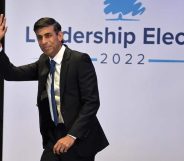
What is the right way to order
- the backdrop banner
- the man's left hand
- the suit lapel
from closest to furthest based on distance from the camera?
1. the man's left hand
2. the suit lapel
3. the backdrop banner

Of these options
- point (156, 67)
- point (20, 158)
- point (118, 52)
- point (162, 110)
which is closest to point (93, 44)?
point (118, 52)

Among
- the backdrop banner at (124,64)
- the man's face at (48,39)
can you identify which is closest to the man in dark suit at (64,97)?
the man's face at (48,39)

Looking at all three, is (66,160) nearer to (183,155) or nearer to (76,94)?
(76,94)

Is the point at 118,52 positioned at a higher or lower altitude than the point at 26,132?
higher

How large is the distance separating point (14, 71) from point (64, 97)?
0.40 metres

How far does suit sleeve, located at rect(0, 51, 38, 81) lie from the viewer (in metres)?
2.86

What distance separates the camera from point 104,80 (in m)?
4.19

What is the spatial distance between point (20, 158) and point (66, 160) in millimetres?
1539

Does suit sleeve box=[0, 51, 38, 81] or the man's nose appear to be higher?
the man's nose

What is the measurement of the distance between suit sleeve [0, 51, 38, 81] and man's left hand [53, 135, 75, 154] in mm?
530

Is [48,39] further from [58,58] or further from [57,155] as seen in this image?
[57,155]

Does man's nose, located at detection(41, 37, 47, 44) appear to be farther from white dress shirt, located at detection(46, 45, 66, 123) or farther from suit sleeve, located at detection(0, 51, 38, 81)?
suit sleeve, located at detection(0, 51, 38, 81)

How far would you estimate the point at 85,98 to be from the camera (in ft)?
9.04

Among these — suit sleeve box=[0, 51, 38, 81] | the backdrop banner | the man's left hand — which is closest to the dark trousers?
the man's left hand
